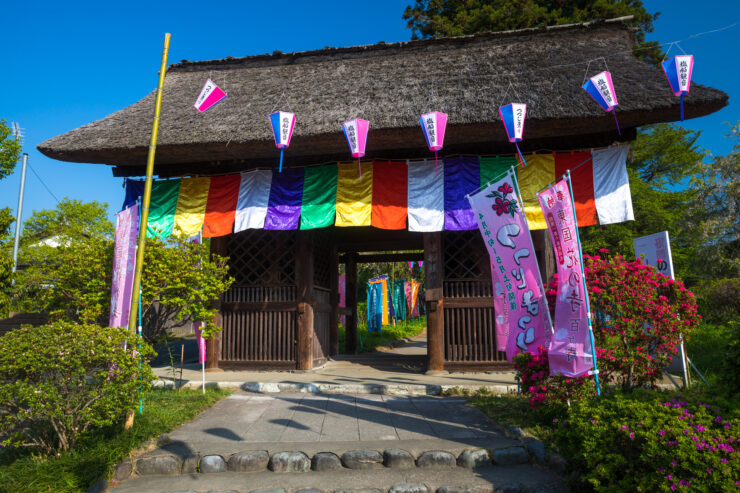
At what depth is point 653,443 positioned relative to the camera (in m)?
3.21

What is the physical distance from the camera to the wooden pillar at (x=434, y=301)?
8742 millimetres

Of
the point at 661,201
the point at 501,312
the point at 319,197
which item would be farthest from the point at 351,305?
the point at 661,201

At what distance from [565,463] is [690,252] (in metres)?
18.0

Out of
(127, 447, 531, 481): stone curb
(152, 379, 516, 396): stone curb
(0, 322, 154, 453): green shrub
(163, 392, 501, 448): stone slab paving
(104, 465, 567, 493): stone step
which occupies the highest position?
(0, 322, 154, 453): green shrub

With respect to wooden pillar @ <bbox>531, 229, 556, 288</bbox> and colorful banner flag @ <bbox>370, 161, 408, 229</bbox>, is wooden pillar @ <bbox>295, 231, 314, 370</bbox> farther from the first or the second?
wooden pillar @ <bbox>531, 229, 556, 288</bbox>

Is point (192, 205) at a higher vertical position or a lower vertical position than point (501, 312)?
higher

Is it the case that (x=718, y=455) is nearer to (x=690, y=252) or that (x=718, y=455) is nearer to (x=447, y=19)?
(x=690, y=252)

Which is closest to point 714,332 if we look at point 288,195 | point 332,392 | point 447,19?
point 332,392

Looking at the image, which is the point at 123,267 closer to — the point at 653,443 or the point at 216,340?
the point at 216,340

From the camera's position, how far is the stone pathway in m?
3.99

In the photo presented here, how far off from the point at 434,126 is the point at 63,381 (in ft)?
20.7

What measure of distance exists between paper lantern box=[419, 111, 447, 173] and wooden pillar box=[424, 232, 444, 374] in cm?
203

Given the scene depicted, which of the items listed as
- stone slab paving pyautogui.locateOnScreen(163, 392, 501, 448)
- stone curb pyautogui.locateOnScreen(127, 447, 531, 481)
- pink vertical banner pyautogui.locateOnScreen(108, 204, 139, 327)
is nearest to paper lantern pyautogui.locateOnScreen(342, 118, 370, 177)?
pink vertical banner pyautogui.locateOnScreen(108, 204, 139, 327)

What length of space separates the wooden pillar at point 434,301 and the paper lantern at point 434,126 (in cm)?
203
